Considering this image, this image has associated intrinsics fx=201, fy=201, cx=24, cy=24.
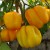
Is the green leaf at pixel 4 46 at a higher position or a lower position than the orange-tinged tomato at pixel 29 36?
lower

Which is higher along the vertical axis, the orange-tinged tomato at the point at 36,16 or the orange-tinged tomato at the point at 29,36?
the orange-tinged tomato at the point at 36,16

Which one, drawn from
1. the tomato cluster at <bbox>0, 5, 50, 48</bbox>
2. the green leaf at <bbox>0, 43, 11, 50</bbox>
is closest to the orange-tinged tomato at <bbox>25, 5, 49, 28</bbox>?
the tomato cluster at <bbox>0, 5, 50, 48</bbox>

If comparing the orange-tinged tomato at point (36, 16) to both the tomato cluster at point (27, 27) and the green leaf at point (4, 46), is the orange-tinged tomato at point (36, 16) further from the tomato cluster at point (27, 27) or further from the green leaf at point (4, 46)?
the green leaf at point (4, 46)

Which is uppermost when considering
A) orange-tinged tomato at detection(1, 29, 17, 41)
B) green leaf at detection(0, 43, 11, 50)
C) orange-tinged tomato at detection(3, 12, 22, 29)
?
orange-tinged tomato at detection(3, 12, 22, 29)

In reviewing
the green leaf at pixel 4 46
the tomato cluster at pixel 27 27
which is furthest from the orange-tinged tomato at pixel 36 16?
the green leaf at pixel 4 46

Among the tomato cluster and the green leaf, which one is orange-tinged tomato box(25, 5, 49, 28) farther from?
the green leaf

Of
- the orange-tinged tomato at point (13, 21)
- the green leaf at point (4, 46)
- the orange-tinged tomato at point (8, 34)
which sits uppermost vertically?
the orange-tinged tomato at point (13, 21)

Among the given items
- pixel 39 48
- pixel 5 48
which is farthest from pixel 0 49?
pixel 39 48

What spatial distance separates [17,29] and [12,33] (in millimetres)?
25

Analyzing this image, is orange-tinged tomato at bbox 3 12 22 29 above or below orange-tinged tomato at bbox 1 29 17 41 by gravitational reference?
above

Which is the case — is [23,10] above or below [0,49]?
above

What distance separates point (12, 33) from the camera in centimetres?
63

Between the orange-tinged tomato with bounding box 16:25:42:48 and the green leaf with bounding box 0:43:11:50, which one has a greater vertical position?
the orange-tinged tomato with bounding box 16:25:42:48

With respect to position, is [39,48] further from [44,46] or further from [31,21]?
[31,21]
